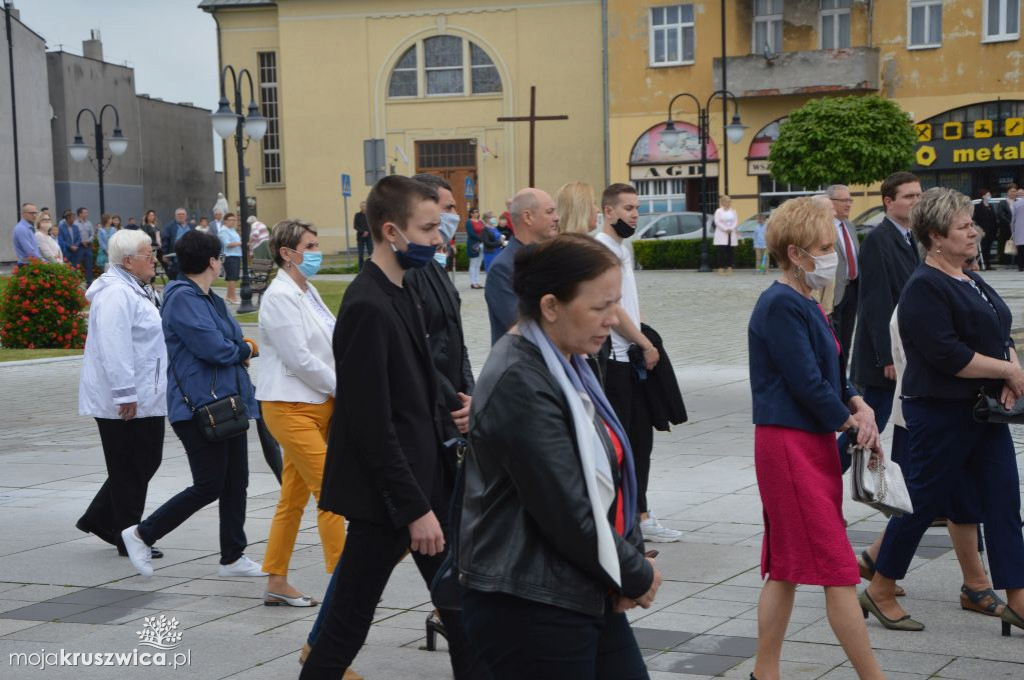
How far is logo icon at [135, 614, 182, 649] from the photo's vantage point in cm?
586

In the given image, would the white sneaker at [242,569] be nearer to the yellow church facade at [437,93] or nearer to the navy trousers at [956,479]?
the navy trousers at [956,479]

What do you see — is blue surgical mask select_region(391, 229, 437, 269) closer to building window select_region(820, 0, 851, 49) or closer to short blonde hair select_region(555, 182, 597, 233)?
short blonde hair select_region(555, 182, 597, 233)

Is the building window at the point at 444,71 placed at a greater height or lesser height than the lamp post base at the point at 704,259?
greater

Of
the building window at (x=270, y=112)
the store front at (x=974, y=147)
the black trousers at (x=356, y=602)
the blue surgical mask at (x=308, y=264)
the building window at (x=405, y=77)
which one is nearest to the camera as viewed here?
the black trousers at (x=356, y=602)

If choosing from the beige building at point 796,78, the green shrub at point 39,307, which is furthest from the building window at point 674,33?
the green shrub at point 39,307

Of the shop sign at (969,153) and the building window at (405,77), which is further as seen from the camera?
the building window at (405,77)

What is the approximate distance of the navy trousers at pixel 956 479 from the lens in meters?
5.70

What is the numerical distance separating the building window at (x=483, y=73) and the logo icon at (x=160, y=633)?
45.9 meters

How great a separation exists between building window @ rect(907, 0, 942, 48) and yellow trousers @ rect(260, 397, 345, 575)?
1617 inches

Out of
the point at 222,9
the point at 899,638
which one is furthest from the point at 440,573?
the point at 222,9

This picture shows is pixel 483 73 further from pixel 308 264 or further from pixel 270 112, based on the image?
pixel 308 264

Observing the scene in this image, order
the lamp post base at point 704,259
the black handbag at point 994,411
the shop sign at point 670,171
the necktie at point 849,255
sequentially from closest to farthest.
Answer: the black handbag at point 994,411
the necktie at point 849,255
the lamp post base at point 704,259
the shop sign at point 670,171

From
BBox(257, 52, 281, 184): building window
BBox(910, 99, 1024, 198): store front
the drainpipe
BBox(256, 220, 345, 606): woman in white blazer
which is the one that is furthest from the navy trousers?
BBox(257, 52, 281, 184): building window

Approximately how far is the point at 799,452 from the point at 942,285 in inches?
50.6
